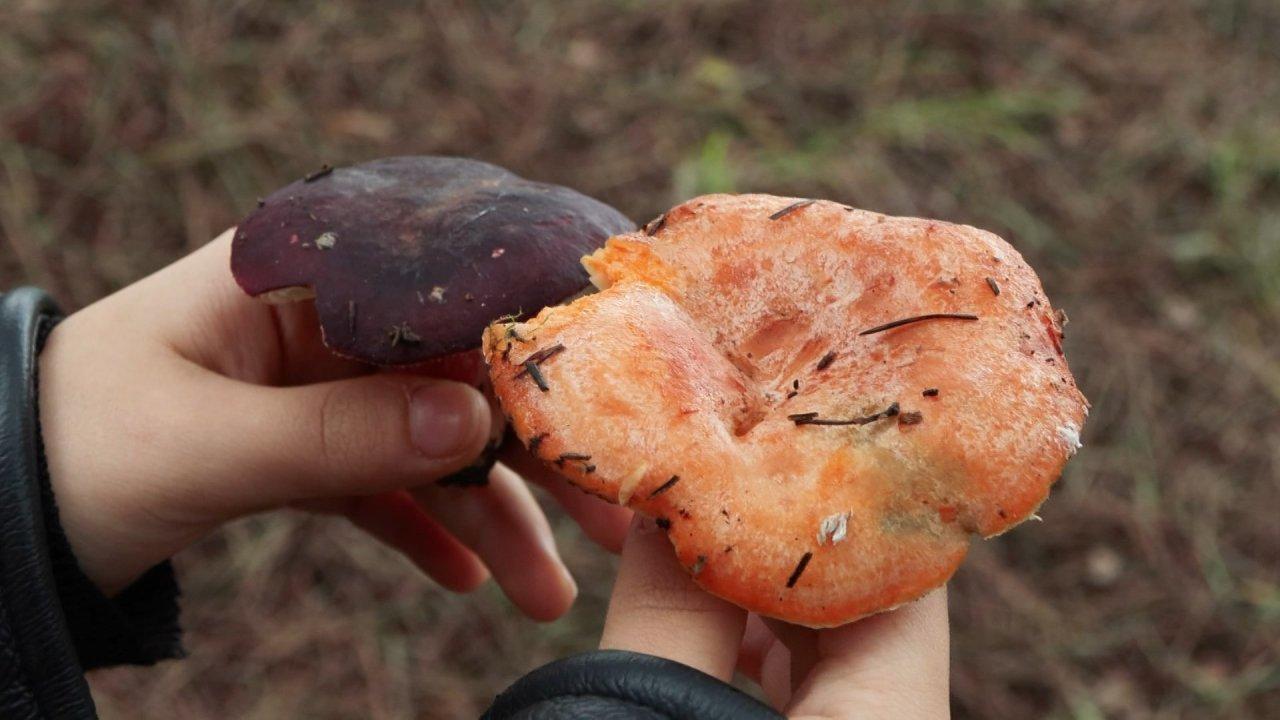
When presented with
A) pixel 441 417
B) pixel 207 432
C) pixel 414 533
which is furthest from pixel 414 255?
pixel 414 533

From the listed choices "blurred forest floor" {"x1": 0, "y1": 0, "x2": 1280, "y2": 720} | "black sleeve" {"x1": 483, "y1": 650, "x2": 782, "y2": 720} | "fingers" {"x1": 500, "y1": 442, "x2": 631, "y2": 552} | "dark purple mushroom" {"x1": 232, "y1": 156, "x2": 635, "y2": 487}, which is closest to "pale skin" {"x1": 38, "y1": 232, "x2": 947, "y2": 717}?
"black sleeve" {"x1": 483, "y1": 650, "x2": 782, "y2": 720}

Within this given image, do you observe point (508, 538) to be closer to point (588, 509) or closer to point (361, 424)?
point (588, 509)

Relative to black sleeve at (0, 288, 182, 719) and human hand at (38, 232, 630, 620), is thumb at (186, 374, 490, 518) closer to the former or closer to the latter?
human hand at (38, 232, 630, 620)

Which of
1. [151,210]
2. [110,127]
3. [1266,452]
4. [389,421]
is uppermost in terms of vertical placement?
[389,421]

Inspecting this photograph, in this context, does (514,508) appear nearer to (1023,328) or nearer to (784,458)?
(784,458)

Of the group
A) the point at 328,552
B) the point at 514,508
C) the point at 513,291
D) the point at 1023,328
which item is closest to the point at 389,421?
the point at 513,291

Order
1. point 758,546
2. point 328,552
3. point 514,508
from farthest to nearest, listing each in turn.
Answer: point 328,552, point 514,508, point 758,546

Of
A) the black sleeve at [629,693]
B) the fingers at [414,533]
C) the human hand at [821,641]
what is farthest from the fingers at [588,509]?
the black sleeve at [629,693]
